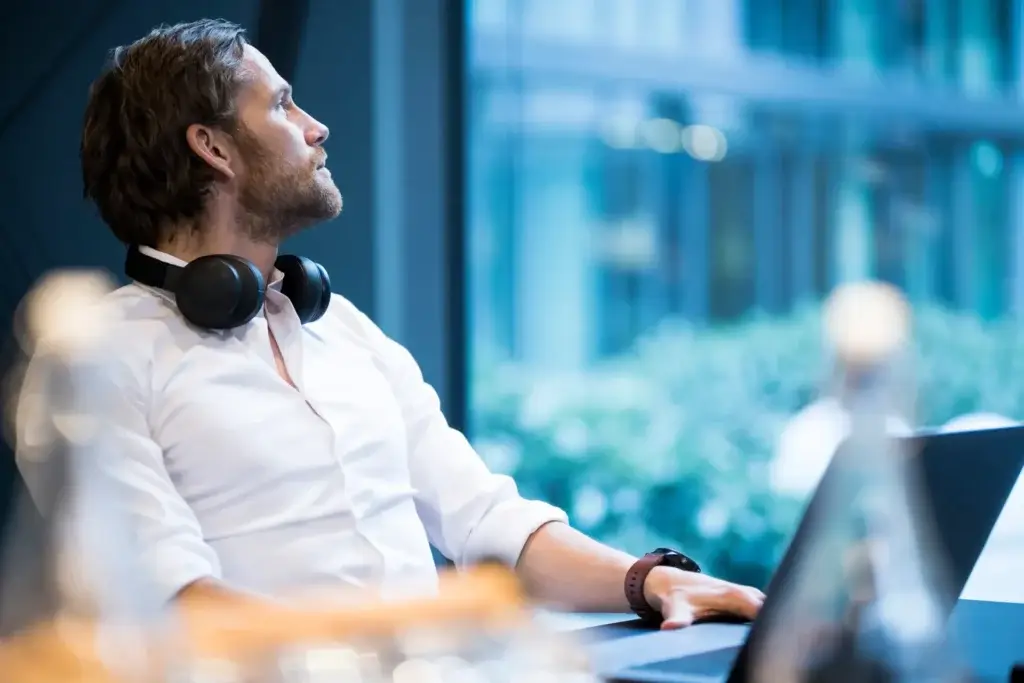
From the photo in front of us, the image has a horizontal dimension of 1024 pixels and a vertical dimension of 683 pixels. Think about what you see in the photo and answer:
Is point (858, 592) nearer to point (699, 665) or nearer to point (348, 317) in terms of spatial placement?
point (699, 665)

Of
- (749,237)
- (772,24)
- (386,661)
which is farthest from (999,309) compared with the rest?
(386,661)

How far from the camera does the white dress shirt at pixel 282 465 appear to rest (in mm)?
1530

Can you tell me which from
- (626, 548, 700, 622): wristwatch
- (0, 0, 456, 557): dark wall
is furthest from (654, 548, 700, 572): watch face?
(0, 0, 456, 557): dark wall

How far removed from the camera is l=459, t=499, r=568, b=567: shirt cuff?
5.72 feet

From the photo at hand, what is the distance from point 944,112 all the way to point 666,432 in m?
1.46

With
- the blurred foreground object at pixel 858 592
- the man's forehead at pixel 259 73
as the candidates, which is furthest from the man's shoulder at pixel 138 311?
the blurred foreground object at pixel 858 592

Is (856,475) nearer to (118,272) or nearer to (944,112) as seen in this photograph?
(118,272)

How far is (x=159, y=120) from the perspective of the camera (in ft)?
5.91

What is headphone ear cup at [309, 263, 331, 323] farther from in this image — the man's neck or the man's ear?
the man's ear

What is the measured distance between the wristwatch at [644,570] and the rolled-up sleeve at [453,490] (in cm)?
27

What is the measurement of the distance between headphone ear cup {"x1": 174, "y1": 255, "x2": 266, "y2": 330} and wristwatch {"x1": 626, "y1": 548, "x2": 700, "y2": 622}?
609 mm

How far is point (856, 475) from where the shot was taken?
83 centimetres

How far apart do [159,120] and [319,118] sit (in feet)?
2.85

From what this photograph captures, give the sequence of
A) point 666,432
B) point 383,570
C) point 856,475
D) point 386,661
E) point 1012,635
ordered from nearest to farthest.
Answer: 1. point 386,661
2. point 856,475
3. point 1012,635
4. point 383,570
5. point 666,432
